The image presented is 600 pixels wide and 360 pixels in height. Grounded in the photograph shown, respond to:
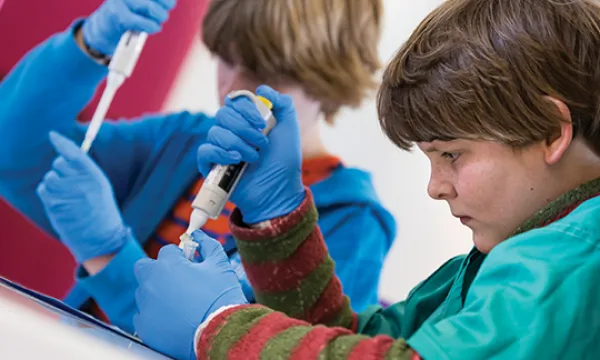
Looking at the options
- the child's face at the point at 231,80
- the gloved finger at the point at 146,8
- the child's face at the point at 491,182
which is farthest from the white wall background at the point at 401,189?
the child's face at the point at 491,182

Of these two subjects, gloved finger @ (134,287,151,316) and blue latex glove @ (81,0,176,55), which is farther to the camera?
blue latex glove @ (81,0,176,55)

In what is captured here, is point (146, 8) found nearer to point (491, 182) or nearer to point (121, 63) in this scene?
point (121, 63)

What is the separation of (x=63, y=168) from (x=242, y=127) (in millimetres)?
351

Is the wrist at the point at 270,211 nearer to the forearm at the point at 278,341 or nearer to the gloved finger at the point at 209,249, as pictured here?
the gloved finger at the point at 209,249

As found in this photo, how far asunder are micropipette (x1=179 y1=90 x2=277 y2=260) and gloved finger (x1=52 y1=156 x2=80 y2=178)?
0.32 meters

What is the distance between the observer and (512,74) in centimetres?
52

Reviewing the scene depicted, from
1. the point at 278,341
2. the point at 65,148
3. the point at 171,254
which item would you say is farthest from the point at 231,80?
the point at 278,341

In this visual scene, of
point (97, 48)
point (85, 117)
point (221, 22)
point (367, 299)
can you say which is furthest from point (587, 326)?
point (85, 117)

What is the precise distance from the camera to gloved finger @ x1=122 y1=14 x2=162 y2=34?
3.16 feet

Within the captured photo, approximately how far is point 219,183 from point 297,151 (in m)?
0.11

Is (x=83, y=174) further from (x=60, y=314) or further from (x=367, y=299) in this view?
(x=60, y=314)

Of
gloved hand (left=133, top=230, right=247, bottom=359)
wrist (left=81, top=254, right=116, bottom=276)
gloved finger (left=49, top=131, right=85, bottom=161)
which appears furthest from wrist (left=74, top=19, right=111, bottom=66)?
gloved hand (left=133, top=230, right=247, bottom=359)

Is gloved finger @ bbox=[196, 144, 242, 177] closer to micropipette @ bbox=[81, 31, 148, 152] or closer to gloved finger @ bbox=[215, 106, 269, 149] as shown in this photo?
gloved finger @ bbox=[215, 106, 269, 149]

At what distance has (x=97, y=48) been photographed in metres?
1.02
